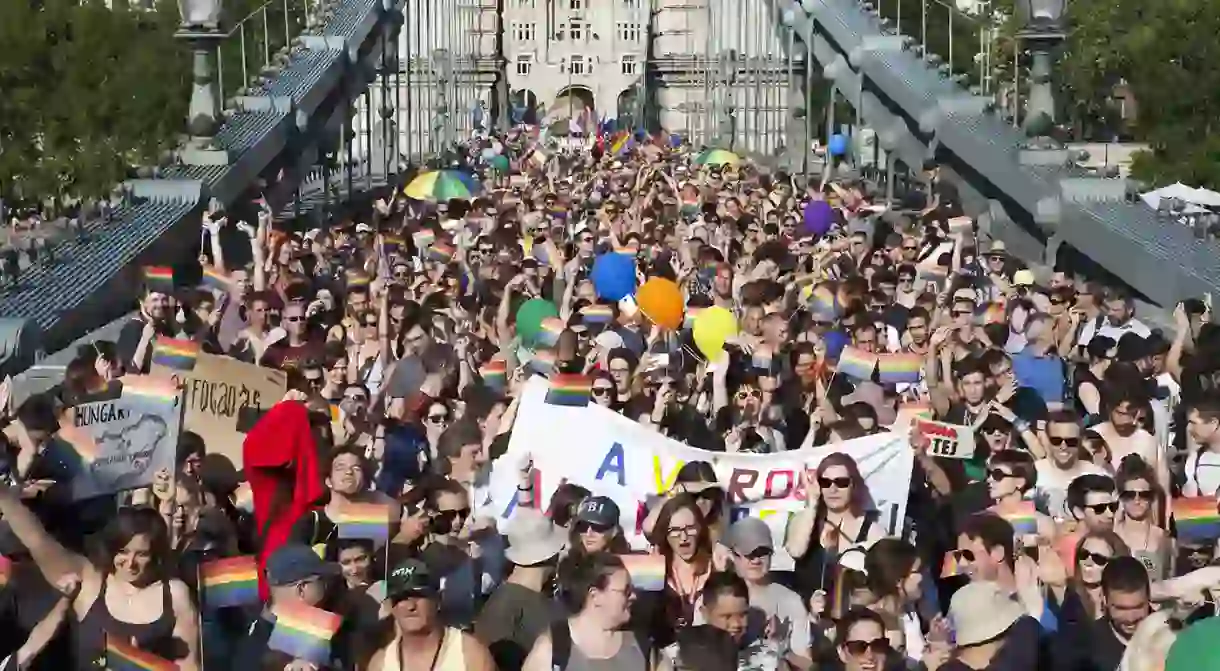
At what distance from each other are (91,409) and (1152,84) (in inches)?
1815

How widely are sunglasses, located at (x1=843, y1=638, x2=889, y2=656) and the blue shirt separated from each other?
5196 millimetres

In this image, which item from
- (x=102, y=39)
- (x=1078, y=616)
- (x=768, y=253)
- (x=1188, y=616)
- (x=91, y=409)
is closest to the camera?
(x=1188, y=616)

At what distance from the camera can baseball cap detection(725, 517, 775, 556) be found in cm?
752

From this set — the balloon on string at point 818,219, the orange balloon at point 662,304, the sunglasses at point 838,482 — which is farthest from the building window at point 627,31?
the sunglasses at point 838,482

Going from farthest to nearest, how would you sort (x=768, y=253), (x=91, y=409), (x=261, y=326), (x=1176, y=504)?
1. (x=768, y=253)
2. (x=261, y=326)
3. (x=91, y=409)
4. (x=1176, y=504)

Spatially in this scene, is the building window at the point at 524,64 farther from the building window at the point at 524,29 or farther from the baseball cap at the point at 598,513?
the baseball cap at the point at 598,513

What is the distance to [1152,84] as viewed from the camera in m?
52.9

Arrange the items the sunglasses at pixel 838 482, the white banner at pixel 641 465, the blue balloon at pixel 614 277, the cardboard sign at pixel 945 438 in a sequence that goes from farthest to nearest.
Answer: the blue balloon at pixel 614 277 → the cardboard sign at pixel 945 438 → the white banner at pixel 641 465 → the sunglasses at pixel 838 482

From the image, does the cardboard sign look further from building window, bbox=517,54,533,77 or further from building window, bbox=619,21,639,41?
Answer: building window, bbox=619,21,639,41

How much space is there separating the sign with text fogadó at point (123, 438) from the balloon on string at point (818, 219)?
14.9 m

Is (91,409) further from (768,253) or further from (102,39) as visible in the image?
(102,39)

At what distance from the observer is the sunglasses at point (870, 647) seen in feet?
21.7

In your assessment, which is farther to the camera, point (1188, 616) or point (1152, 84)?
point (1152, 84)

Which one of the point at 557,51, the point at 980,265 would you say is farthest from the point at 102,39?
the point at 557,51
